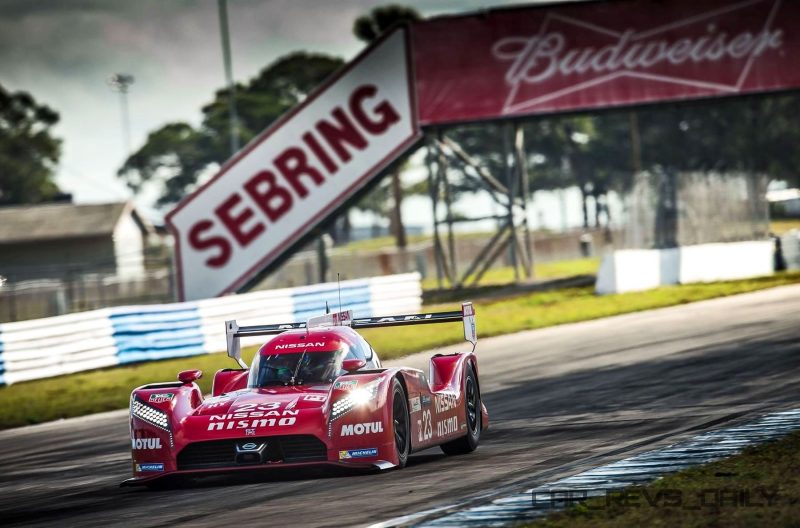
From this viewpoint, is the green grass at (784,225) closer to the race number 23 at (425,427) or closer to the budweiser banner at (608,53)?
the budweiser banner at (608,53)

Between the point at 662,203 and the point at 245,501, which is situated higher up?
the point at 662,203

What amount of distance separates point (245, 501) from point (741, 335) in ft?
41.3

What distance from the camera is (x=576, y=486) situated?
8.38 m

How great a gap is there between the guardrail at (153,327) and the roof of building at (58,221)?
4310 cm

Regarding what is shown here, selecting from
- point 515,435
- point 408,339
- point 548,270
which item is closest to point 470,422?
point 515,435

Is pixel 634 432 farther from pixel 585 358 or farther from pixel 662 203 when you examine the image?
pixel 662 203

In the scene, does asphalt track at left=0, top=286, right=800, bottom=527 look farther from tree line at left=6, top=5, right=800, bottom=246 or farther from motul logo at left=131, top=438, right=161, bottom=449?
tree line at left=6, top=5, right=800, bottom=246

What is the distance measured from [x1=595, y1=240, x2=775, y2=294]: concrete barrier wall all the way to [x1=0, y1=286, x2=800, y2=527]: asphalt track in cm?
938

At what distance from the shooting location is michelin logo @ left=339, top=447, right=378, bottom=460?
31.9 feet

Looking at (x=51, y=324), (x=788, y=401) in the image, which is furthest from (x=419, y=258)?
(x=788, y=401)

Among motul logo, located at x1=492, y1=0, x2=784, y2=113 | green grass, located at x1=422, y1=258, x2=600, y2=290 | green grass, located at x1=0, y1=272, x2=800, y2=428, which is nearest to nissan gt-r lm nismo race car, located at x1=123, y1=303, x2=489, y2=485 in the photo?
green grass, located at x1=0, y1=272, x2=800, y2=428

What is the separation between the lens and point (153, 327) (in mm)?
25891

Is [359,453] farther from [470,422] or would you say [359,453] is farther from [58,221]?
[58,221]

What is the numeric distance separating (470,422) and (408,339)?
14.5 meters
